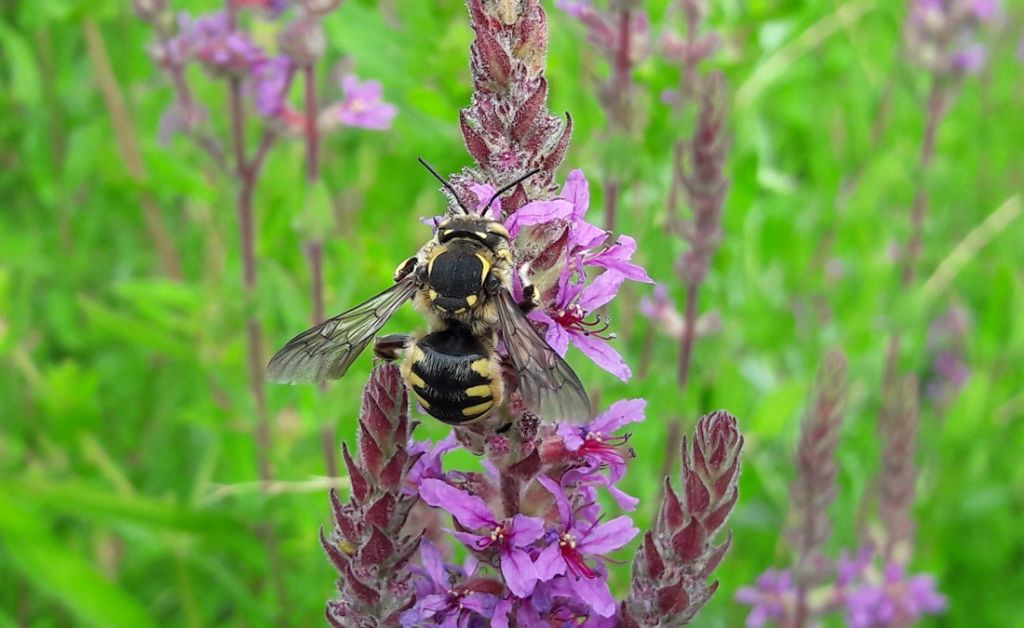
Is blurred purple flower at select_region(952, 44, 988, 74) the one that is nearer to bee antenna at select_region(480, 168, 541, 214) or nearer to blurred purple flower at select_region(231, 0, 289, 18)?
blurred purple flower at select_region(231, 0, 289, 18)

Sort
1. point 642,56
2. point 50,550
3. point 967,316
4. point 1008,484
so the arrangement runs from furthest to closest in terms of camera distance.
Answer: point 967,316, point 1008,484, point 642,56, point 50,550

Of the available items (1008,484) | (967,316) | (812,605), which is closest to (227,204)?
(812,605)

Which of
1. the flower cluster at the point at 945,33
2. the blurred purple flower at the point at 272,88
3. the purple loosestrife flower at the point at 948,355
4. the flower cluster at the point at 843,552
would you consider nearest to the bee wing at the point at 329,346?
the flower cluster at the point at 843,552

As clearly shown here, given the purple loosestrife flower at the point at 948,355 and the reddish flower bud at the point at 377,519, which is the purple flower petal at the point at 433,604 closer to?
the reddish flower bud at the point at 377,519

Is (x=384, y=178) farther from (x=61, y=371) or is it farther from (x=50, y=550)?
(x=50, y=550)

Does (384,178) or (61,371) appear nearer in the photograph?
(61,371)

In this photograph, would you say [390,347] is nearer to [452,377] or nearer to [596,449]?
[452,377]

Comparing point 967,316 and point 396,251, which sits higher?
point 967,316
